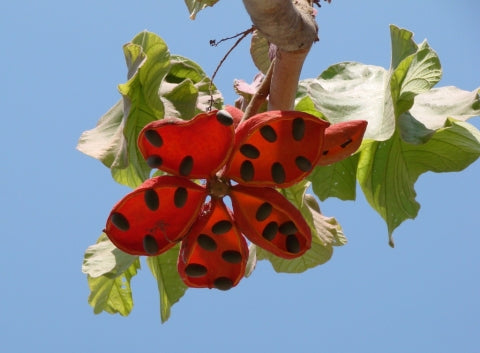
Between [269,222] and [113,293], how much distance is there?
0.42 m

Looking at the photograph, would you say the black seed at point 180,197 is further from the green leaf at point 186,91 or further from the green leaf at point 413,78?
the green leaf at point 413,78

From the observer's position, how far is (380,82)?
3.16 feet

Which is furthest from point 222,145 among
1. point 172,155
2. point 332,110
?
point 332,110

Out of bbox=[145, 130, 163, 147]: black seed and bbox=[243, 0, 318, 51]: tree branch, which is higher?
bbox=[243, 0, 318, 51]: tree branch

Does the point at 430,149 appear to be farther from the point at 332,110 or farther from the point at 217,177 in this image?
the point at 217,177

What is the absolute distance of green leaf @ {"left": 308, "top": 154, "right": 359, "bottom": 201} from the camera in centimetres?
100

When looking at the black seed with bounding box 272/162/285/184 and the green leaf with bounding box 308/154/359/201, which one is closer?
the black seed with bounding box 272/162/285/184

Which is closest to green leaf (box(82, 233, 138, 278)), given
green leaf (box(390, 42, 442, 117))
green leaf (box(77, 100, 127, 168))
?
green leaf (box(77, 100, 127, 168))

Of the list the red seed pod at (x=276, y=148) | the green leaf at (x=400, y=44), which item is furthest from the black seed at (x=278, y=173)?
the green leaf at (x=400, y=44)

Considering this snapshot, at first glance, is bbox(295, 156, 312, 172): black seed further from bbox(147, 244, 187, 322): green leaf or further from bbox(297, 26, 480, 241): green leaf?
bbox(147, 244, 187, 322): green leaf

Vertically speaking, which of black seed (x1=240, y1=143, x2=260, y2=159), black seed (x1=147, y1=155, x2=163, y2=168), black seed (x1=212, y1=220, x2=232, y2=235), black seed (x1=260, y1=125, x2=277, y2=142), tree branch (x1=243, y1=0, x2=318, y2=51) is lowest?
black seed (x1=212, y1=220, x2=232, y2=235)

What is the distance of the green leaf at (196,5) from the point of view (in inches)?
38.3

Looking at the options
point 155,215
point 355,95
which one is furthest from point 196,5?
point 155,215

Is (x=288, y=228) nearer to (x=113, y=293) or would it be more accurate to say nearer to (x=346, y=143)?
(x=346, y=143)
